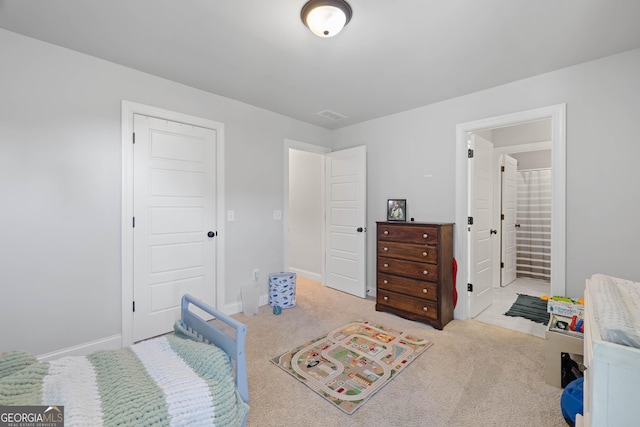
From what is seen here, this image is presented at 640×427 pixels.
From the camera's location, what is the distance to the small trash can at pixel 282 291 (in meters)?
3.41

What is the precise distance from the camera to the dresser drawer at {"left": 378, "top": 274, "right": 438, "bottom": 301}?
9.49ft

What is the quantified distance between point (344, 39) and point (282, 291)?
Result: 2.72 meters

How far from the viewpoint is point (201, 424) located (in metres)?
0.99

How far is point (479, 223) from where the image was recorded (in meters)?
3.25

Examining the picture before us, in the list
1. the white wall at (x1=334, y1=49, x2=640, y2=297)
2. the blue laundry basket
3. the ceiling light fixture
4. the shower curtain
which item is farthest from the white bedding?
the shower curtain

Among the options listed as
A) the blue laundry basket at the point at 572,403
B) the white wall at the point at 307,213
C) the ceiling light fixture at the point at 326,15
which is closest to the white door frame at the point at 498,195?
the white wall at the point at 307,213

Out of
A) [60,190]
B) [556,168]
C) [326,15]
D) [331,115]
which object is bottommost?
[60,190]

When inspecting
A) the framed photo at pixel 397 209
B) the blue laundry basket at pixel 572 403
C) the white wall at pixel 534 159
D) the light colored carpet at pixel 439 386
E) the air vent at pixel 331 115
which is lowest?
the light colored carpet at pixel 439 386

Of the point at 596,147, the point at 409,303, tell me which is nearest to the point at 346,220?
the point at 409,303

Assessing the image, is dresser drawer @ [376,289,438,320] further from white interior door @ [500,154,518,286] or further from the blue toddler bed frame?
white interior door @ [500,154,518,286]

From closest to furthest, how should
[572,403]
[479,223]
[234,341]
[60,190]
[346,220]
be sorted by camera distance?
[234,341] < [572,403] < [60,190] < [479,223] < [346,220]

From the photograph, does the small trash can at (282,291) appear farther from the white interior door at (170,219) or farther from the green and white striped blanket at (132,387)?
the green and white striped blanket at (132,387)

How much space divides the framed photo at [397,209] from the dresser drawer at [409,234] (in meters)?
0.41

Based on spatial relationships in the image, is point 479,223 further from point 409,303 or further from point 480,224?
point 409,303
